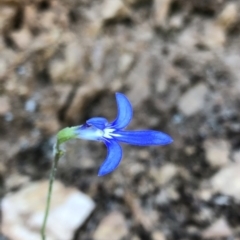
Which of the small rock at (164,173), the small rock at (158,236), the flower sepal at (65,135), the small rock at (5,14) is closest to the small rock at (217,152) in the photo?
the small rock at (164,173)

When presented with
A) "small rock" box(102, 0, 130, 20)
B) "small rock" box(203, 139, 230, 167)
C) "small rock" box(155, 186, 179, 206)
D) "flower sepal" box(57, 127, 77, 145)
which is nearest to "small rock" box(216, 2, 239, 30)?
"small rock" box(102, 0, 130, 20)

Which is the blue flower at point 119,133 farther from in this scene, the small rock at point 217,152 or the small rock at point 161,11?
the small rock at point 161,11

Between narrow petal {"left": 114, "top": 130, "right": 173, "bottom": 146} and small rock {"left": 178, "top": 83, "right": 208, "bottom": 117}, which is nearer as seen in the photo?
narrow petal {"left": 114, "top": 130, "right": 173, "bottom": 146}

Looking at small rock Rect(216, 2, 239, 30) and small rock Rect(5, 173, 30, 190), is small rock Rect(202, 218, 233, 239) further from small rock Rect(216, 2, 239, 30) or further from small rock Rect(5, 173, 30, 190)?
small rock Rect(216, 2, 239, 30)

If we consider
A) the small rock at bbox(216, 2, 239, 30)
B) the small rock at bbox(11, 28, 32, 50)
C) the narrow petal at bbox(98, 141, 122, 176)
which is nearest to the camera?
the narrow petal at bbox(98, 141, 122, 176)

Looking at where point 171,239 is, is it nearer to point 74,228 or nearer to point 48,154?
point 74,228

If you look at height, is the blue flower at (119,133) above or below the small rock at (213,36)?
below

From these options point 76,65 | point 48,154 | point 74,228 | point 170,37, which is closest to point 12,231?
point 74,228

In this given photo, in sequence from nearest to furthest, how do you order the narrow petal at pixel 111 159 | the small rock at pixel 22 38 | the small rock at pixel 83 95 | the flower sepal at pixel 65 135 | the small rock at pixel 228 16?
Answer: the narrow petal at pixel 111 159, the flower sepal at pixel 65 135, the small rock at pixel 22 38, the small rock at pixel 83 95, the small rock at pixel 228 16
